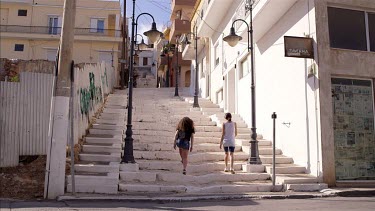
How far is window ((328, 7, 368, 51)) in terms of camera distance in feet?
39.9

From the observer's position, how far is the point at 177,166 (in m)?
11.3

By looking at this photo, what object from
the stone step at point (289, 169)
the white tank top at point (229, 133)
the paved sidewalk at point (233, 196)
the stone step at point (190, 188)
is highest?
the white tank top at point (229, 133)

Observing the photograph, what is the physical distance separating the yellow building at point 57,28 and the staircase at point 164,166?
2569 cm

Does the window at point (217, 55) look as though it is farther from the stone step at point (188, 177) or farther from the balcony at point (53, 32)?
the balcony at point (53, 32)

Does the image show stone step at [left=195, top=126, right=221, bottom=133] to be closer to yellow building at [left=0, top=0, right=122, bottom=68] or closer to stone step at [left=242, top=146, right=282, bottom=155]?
stone step at [left=242, top=146, right=282, bottom=155]

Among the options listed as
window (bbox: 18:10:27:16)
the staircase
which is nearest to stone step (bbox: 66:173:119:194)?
→ the staircase

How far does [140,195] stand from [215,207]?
6.48 ft

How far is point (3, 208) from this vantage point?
734 cm

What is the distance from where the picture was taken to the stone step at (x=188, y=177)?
10258 millimetres

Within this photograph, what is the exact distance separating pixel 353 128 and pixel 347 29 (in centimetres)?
301

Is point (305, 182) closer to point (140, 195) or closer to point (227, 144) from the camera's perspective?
point (227, 144)

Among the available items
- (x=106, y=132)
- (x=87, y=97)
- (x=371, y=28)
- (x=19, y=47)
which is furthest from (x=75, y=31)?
(x=371, y=28)

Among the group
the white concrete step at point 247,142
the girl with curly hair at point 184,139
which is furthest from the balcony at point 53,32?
the girl with curly hair at point 184,139

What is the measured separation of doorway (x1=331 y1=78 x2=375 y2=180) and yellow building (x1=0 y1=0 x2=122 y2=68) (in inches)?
1200
